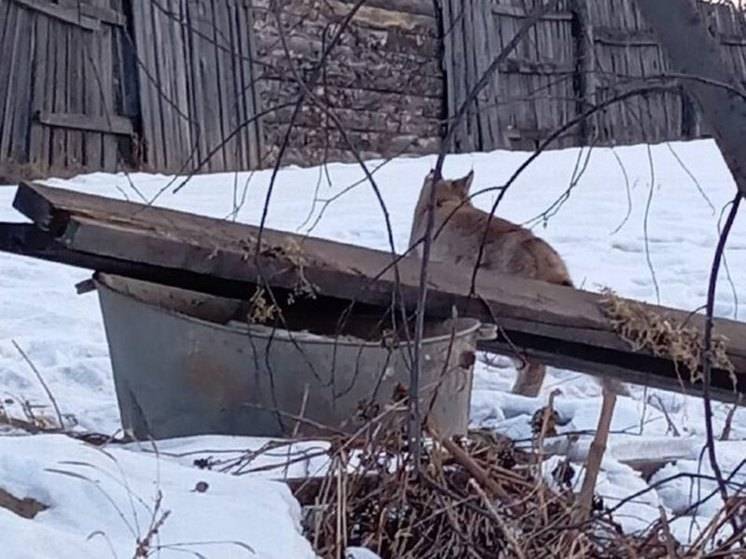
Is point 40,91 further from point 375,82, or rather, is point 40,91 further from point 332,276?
point 332,276

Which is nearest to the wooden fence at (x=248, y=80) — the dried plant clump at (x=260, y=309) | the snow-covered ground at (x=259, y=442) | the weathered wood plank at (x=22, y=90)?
the weathered wood plank at (x=22, y=90)

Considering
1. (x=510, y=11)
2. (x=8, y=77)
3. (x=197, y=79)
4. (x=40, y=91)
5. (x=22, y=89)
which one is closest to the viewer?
(x=8, y=77)

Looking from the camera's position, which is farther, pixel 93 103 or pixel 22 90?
pixel 93 103

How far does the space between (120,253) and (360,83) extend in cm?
1022

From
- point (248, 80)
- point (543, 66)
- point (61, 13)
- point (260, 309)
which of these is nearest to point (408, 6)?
point (543, 66)

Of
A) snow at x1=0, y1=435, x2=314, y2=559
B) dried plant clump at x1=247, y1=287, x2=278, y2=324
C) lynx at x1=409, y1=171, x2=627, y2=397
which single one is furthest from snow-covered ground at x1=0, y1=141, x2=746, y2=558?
dried plant clump at x1=247, y1=287, x2=278, y2=324

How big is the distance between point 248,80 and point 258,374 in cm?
918

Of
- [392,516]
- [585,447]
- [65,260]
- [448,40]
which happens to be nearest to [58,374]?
[65,260]

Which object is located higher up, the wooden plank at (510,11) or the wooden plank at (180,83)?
the wooden plank at (510,11)

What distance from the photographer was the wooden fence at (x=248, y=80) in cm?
1123

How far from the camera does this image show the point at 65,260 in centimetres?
385

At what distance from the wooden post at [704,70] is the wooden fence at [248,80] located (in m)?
6.80

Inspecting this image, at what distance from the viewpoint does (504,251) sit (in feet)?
20.0

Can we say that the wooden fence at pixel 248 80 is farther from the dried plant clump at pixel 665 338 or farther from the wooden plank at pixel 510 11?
the dried plant clump at pixel 665 338
